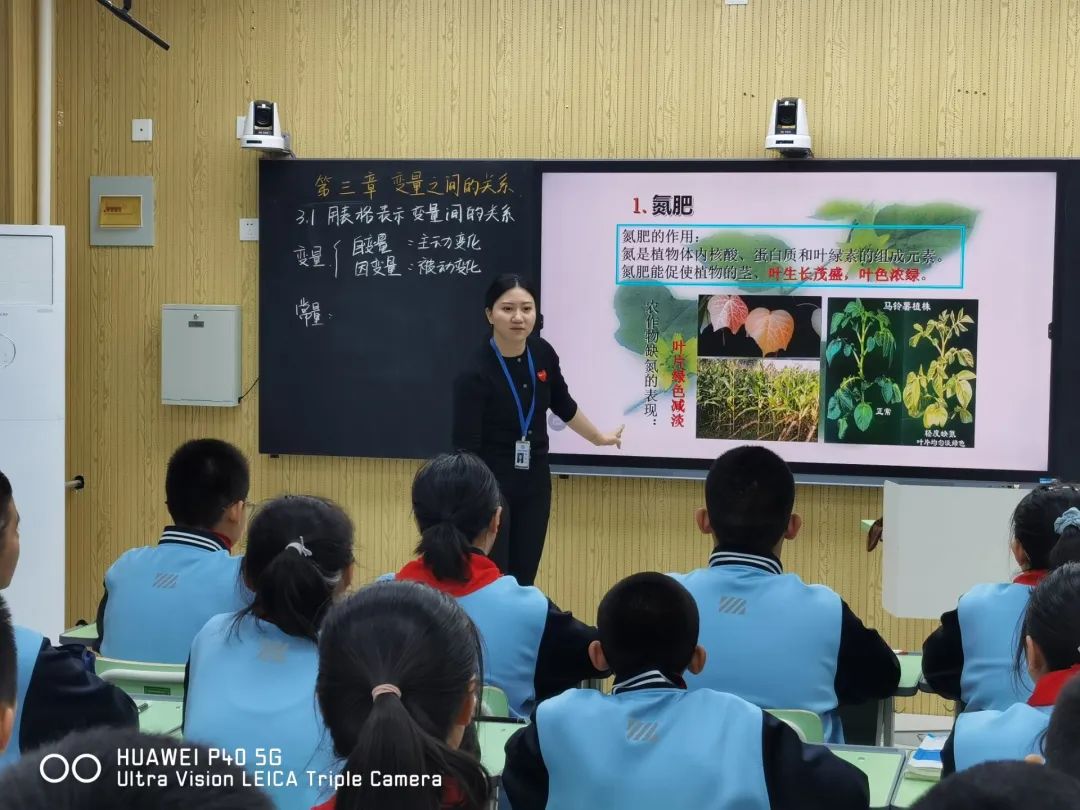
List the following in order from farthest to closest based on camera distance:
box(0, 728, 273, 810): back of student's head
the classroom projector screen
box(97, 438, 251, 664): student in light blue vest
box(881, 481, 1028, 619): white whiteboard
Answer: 1. the classroom projector screen
2. box(881, 481, 1028, 619): white whiteboard
3. box(97, 438, 251, 664): student in light blue vest
4. box(0, 728, 273, 810): back of student's head

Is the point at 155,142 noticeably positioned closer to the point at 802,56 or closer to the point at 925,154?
the point at 802,56

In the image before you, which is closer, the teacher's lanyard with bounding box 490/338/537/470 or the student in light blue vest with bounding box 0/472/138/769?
the student in light blue vest with bounding box 0/472/138/769

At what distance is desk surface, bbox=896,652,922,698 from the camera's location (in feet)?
8.87


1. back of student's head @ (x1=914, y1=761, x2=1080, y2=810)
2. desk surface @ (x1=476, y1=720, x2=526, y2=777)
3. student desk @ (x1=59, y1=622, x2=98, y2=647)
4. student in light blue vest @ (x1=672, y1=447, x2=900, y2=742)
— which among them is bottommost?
student desk @ (x1=59, y1=622, x2=98, y2=647)

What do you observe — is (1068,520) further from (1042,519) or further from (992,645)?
(992,645)

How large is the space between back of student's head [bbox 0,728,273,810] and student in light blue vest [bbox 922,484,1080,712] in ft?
6.70

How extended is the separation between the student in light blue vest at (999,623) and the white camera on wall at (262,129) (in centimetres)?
338

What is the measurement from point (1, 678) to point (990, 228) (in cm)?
404

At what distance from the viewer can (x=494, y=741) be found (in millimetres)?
2232

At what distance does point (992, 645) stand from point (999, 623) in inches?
1.9

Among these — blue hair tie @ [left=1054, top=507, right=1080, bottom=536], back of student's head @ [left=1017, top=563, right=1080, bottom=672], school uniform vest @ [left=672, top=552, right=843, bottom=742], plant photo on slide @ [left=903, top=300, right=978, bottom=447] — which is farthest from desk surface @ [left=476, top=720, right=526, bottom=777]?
plant photo on slide @ [left=903, top=300, right=978, bottom=447]

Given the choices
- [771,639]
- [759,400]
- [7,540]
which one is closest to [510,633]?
[771,639]

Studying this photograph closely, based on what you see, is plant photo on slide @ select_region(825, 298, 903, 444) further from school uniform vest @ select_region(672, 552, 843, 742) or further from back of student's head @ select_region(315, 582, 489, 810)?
back of student's head @ select_region(315, 582, 489, 810)

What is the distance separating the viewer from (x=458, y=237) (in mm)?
5098
